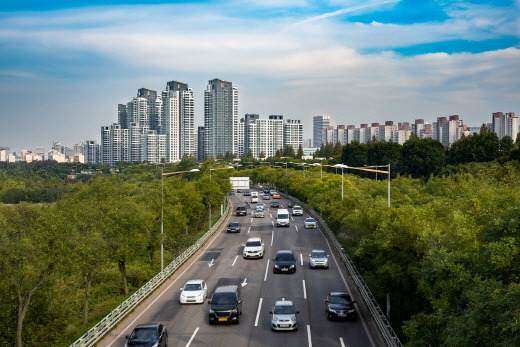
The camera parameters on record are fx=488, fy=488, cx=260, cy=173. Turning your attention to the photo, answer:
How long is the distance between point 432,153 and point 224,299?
7674 cm

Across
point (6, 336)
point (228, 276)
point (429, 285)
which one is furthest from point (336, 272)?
point (6, 336)

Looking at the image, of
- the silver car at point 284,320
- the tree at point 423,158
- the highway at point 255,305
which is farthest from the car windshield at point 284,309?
the tree at point 423,158

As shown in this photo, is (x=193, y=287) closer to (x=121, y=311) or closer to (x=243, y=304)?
(x=243, y=304)

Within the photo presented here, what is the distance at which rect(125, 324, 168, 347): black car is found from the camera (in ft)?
63.8

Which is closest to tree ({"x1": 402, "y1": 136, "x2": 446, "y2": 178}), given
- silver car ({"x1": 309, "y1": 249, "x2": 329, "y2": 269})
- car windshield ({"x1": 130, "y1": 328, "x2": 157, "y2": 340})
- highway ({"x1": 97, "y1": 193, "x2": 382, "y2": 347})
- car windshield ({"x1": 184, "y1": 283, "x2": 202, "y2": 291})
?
highway ({"x1": 97, "y1": 193, "x2": 382, "y2": 347})

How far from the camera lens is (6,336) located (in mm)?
30250

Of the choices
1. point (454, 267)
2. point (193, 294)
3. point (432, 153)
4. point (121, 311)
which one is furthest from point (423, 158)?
point (454, 267)

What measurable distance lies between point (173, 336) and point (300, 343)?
5905mm

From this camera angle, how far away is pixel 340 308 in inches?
977

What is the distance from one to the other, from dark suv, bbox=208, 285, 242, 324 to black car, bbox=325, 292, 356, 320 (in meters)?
4.68

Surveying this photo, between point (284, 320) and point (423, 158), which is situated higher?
point (423, 158)

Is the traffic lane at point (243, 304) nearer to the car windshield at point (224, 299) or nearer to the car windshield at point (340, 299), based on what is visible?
the car windshield at point (224, 299)

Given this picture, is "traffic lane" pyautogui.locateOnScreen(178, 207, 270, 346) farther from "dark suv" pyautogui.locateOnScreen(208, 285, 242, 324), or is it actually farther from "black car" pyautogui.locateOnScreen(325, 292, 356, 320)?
"black car" pyautogui.locateOnScreen(325, 292, 356, 320)

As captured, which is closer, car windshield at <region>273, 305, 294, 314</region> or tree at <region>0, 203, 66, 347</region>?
car windshield at <region>273, 305, 294, 314</region>
